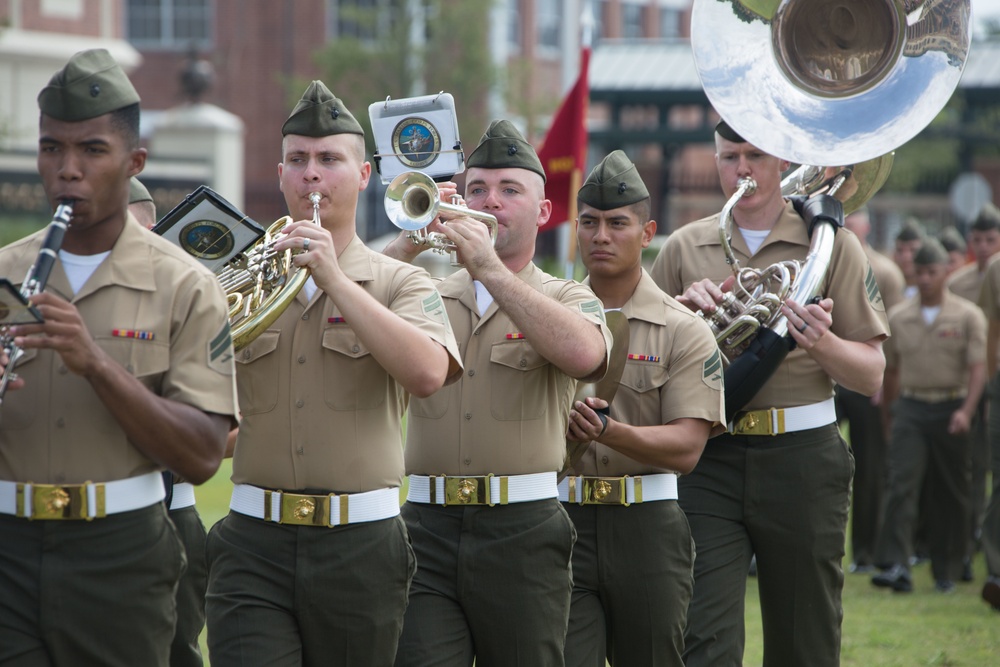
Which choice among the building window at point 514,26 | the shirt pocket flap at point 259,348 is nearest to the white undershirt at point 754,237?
the shirt pocket flap at point 259,348

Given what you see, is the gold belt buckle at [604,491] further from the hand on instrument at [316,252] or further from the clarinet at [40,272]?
the clarinet at [40,272]

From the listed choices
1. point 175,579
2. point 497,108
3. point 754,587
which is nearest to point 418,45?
point 497,108

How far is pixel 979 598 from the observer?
9.48 metres

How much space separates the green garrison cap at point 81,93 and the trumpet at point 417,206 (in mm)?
1033

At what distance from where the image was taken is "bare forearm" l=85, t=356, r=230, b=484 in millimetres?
3400

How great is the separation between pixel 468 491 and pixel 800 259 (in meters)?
1.97

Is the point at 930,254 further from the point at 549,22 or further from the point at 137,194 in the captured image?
the point at 549,22

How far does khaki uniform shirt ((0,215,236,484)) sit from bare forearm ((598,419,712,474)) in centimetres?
167

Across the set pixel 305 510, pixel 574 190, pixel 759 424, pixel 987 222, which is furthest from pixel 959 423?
pixel 305 510

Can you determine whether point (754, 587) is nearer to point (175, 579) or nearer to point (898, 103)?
point (898, 103)

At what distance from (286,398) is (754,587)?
5.75m

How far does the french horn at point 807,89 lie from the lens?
18.7 ft

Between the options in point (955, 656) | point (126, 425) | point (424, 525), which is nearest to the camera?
point (126, 425)

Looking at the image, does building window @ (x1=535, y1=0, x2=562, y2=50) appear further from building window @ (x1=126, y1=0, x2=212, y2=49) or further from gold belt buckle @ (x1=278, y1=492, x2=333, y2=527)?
gold belt buckle @ (x1=278, y1=492, x2=333, y2=527)
